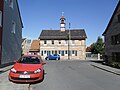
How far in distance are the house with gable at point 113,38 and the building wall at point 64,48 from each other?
72.5ft

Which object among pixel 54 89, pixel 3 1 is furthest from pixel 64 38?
pixel 54 89

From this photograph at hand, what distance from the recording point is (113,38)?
27.4 m

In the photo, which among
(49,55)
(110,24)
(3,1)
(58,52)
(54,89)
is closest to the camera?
(54,89)

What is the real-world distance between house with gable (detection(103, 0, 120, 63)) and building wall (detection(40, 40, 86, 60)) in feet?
72.5

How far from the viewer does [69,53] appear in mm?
52031

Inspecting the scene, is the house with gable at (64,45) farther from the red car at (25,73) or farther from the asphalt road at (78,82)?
the red car at (25,73)

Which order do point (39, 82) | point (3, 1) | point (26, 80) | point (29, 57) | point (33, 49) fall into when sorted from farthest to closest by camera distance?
point (33, 49), point (3, 1), point (29, 57), point (39, 82), point (26, 80)

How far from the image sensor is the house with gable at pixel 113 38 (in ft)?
83.0

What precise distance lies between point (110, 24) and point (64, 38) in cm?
2521

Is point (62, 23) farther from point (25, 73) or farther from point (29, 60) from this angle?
point (25, 73)

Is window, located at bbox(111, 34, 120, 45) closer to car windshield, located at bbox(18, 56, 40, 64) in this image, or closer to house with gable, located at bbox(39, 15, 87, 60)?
car windshield, located at bbox(18, 56, 40, 64)

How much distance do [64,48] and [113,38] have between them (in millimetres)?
25816

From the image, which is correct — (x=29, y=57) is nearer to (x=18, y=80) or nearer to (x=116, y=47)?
(x=18, y=80)

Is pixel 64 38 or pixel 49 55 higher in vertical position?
pixel 64 38
